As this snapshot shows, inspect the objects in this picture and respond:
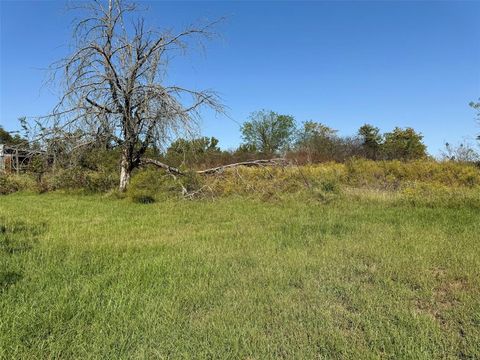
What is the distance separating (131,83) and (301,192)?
21.2 feet

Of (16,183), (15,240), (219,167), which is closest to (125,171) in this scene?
(219,167)

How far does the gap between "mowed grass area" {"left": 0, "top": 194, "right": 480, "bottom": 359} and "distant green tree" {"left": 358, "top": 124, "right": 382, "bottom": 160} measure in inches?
1289

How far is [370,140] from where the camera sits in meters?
44.4

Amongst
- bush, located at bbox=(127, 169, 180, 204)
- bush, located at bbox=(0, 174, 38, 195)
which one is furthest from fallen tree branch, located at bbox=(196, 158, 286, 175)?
bush, located at bbox=(0, 174, 38, 195)

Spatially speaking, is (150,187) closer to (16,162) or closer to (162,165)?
(162,165)

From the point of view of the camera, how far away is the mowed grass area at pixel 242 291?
2.73 m

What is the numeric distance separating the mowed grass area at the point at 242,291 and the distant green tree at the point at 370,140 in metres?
32.7

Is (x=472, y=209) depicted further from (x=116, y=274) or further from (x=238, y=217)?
(x=116, y=274)

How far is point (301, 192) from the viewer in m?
11.9

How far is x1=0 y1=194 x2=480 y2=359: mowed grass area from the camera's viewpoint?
2734 mm

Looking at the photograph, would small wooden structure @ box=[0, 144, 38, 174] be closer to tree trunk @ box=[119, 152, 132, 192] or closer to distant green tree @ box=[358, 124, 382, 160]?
tree trunk @ box=[119, 152, 132, 192]

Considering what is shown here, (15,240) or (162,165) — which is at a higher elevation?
(162,165)

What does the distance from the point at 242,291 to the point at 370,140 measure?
43488 millimetres

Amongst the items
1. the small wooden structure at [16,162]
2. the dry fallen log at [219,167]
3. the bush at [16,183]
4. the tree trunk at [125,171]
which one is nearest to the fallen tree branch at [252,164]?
the dry fallen log at [219,167]
